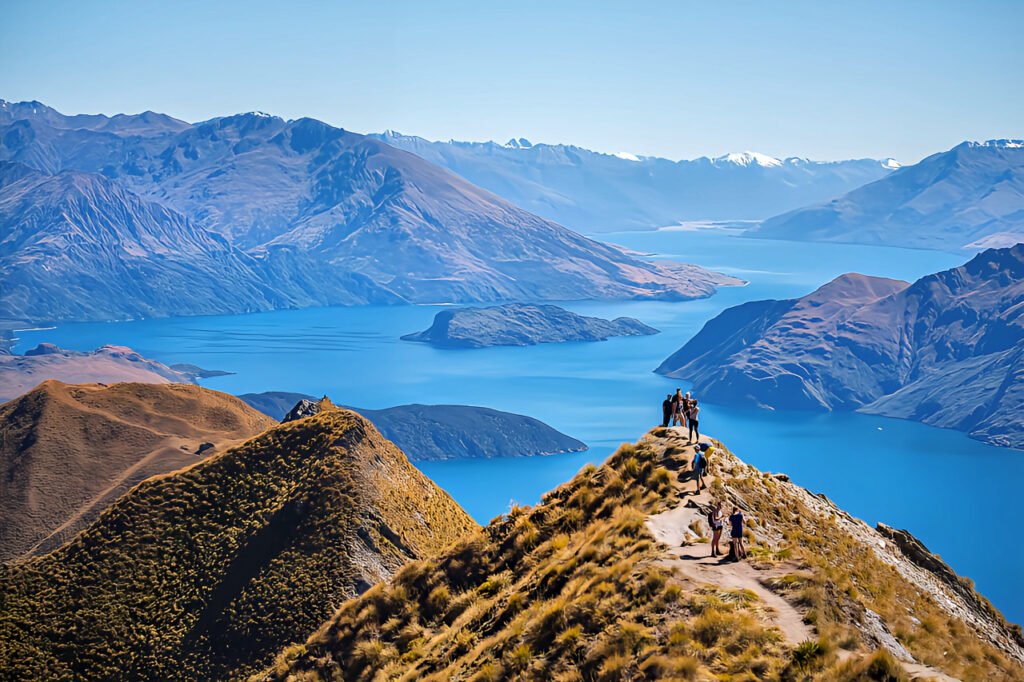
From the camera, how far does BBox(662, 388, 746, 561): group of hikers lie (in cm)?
2508

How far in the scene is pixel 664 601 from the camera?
22.3 meters

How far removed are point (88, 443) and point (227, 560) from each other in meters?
34.9

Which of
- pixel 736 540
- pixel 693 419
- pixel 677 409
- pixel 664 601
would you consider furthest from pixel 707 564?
pixel 677 409

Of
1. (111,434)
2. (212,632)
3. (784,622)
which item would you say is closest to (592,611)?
(784,622)

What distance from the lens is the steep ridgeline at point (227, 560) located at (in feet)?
130

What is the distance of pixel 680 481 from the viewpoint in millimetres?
30500

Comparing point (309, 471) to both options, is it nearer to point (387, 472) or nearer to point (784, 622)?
point (387, 472)

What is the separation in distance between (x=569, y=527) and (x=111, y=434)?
51.7 metres

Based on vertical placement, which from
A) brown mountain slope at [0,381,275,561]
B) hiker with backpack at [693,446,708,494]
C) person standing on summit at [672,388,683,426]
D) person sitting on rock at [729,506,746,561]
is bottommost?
brown mountain slope at [0,381,275,561]

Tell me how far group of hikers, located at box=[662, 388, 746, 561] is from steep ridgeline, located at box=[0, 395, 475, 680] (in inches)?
487

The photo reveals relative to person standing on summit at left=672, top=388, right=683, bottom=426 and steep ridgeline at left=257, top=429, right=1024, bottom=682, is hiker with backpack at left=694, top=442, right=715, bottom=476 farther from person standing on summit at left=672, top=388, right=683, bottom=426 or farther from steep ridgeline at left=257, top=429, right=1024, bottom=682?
person standing on summit at left=672, top=388, right=683, bottom=426

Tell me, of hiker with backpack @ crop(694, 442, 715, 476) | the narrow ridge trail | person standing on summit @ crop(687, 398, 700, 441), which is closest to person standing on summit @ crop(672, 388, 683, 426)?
person standing on summit @ crop(687, 398, 700, 441)

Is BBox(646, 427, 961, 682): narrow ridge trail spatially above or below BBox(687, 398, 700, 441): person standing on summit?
below

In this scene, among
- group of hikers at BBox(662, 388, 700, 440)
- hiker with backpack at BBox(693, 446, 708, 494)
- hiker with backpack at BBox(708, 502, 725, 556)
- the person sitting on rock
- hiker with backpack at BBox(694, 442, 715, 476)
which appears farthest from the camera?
group of hikers at BBox(662, 388, 700, 440)
